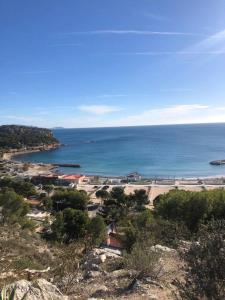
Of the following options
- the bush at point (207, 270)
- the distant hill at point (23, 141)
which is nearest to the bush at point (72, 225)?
the bush at point (207, 270)

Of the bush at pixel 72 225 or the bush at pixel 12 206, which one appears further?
the bush at pixel 12 206

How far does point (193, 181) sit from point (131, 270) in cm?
5645

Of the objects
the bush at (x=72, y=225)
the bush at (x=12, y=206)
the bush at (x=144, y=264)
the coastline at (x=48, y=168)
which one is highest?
the bush at (x=144, y=264)

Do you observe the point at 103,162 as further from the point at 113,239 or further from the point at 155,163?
the point at 113,239

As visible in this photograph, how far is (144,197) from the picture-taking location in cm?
4372

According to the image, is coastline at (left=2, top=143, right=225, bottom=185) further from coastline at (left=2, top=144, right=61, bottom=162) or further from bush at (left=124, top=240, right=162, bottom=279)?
bush at (left=124, top=240, right=162, bottom=279)

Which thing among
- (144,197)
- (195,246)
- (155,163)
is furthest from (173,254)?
(155,163)

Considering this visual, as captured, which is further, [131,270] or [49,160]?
[49,160]

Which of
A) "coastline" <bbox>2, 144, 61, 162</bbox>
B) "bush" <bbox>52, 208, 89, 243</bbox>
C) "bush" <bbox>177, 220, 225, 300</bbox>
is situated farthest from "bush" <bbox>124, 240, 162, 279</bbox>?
"coastline" <bbox>2, 144, 61, 162</bbox>

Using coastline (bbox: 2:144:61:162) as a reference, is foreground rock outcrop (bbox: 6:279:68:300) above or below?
above

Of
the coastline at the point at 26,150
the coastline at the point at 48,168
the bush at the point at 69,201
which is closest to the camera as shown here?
the bush at the point at 69,201

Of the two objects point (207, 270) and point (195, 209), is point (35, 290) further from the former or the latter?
point (195, 209)

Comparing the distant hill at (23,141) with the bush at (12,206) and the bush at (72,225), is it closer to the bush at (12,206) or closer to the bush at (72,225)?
the bush at (12,206)

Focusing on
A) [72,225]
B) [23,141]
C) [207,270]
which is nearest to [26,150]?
[23,141]
